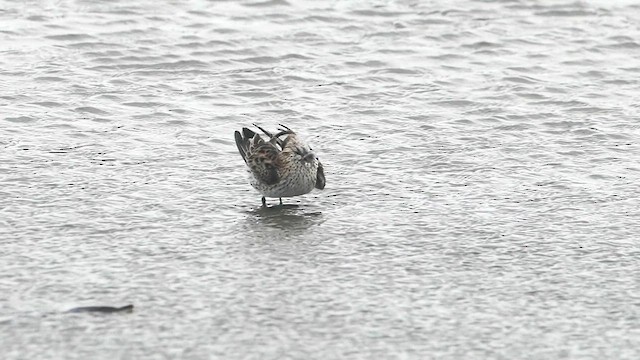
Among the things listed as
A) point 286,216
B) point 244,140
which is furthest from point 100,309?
point 244,140

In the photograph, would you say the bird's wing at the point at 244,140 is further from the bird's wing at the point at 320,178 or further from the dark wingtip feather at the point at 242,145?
the bird's wing at the point at 320,178

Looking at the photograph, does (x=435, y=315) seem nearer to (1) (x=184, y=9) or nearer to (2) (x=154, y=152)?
(2) (x=154, y=152)

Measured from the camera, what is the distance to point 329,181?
1123cm

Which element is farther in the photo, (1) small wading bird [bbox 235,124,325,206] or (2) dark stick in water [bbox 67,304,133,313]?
(1) small wading bird [bbox 235,124,325,206]

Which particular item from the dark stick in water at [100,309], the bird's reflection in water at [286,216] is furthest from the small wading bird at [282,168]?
the dark stick in water at [100,309]

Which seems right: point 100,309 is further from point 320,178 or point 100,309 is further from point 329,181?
point 329,181

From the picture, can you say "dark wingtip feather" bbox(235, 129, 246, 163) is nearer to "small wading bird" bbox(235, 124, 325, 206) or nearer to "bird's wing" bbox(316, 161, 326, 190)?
"small wading bird" bbox(235, 124, 325, 206)

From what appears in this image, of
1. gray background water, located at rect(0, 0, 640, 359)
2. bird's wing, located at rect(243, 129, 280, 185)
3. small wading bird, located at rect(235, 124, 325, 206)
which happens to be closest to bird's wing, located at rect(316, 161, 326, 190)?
small wading bird, located at rect(235, 124, 325, 206)

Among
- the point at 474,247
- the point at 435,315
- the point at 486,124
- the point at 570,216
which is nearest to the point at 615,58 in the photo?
the point at 486,124

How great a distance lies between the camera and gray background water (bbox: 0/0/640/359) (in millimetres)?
7852

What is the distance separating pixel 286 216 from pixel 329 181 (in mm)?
968

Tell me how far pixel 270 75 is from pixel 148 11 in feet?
12.5

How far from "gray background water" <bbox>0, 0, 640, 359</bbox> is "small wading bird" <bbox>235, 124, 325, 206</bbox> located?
0.72 feet

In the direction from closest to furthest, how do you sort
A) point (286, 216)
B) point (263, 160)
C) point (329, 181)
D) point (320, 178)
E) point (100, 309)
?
point (100, 309)
point (286, 216)
point (263, 160)
point (320, 178)
point (329, 181)
